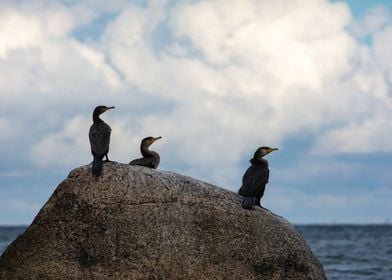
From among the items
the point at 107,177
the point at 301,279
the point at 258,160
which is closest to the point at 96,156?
the point at 107,177

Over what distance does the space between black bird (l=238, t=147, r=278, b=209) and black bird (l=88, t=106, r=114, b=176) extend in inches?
113

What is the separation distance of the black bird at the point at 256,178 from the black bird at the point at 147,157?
8.35 feet

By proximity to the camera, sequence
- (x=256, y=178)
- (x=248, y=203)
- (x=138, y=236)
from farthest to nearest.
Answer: (x=256, y=178), (x=248, y=203), (x=138, y=236)

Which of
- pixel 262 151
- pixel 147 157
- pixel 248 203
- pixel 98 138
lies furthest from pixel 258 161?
pixel 98 138

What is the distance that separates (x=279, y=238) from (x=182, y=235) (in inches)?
77.0

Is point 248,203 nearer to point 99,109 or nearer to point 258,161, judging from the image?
point 258,161

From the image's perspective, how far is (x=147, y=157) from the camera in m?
20.6

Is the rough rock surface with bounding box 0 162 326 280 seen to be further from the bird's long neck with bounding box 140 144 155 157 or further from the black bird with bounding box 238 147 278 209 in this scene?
the bird's long neck with bounding box 140 144 155 157

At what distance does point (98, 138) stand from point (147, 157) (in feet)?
9.69

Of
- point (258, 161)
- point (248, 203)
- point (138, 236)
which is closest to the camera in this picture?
point (138, 236)

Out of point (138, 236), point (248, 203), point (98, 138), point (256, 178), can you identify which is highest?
point (98, 138)

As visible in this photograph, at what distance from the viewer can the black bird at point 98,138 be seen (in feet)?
56.4

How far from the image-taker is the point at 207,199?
17.7 m

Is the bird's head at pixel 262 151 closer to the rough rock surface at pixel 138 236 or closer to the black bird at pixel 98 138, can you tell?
the rough rock surface at pixel 138 236
